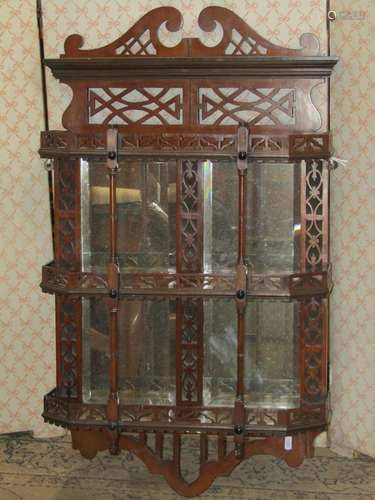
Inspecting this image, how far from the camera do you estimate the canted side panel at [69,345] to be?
351cm

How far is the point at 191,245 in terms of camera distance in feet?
11.1

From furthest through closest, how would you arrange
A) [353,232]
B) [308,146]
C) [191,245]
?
[353,232]
[191,245]
[308,146]

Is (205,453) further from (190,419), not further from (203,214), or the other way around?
(203,214)

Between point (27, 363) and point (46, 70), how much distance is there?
1.47 m

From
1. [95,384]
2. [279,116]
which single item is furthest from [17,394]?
[279,116]

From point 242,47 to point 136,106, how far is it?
0.55 metres

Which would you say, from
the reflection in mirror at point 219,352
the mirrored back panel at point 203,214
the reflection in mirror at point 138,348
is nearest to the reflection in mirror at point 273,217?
the mirrored back panel at point 203,214

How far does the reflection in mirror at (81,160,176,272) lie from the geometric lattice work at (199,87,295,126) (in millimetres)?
350

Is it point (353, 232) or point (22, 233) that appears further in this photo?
point (22, 233)

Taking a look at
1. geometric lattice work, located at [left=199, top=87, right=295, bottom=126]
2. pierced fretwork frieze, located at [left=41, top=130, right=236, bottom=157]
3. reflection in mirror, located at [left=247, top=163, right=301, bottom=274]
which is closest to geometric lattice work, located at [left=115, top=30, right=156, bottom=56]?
geometric lattice work, located at [left=199, top=87, right=295, bottom=126]

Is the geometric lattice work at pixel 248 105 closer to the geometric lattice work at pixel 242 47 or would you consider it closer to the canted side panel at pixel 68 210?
the geometric lattice work at pixel 242 47

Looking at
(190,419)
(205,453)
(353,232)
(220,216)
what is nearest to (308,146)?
(220,216)

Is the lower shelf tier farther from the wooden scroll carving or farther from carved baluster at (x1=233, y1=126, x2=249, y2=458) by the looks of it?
the wooden scroll carving

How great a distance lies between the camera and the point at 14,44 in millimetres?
3715
